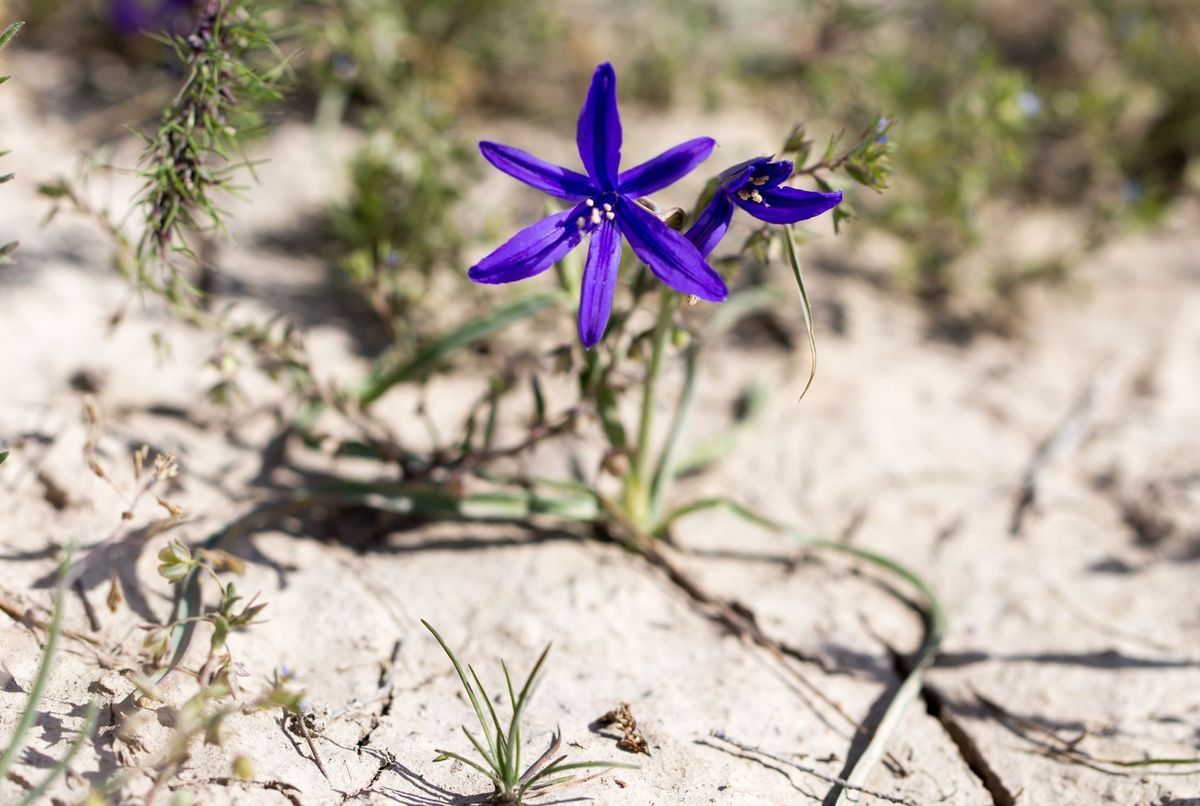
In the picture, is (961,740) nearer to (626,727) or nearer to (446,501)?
(626,727)

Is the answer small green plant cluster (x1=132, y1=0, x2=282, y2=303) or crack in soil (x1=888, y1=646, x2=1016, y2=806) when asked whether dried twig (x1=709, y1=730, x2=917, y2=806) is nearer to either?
crack in soil (x1=888, y1=646, x2=1016, y2=806)

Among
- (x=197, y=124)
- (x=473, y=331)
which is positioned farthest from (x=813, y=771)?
(x=197, y=124)

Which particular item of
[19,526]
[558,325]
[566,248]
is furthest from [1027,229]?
[19,526]

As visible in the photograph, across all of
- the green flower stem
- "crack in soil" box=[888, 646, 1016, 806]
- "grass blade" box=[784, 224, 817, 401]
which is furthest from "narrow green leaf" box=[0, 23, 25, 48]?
"crack in soil" box=[888, 646, 1016, 806]

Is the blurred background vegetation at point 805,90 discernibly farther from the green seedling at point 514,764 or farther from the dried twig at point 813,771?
the dried twig at point 813,771

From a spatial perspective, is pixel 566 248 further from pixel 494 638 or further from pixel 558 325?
pixel 558 325

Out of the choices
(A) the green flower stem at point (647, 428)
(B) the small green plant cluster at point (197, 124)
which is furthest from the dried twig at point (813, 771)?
(B) the small green plant cluster at point (197, 124)
